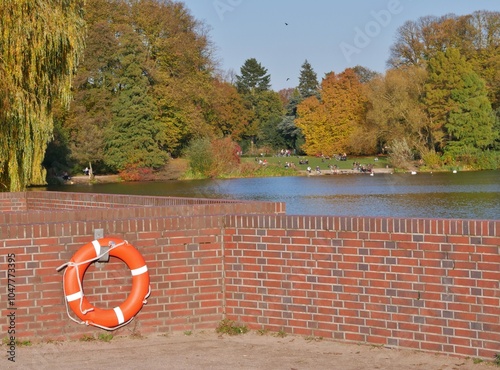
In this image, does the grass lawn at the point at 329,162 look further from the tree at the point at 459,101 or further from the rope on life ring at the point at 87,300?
the rope on life ring at the point at 87,300

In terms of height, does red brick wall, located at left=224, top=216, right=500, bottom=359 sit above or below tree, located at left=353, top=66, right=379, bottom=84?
below

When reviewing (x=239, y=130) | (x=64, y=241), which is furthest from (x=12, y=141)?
(x=239, y=130)

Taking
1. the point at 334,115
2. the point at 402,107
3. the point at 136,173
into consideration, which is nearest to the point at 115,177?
the point at 136,173

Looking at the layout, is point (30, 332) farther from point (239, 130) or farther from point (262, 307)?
point (239, 130)

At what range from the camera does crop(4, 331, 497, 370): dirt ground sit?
6270 millimetres

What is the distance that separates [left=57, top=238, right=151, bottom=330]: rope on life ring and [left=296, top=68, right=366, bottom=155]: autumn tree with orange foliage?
63.7 metres

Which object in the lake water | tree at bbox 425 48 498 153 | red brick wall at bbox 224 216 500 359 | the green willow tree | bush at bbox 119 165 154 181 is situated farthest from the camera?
tree at bbox 425 48 498 153

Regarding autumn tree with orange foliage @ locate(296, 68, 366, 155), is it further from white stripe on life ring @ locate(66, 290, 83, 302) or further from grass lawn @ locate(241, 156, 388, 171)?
white stripe on life ring @ locate(66, 290, 83, 302)

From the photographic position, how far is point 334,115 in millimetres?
72938

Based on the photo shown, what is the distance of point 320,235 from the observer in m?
6.95

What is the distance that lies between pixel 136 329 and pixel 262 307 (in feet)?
3.70

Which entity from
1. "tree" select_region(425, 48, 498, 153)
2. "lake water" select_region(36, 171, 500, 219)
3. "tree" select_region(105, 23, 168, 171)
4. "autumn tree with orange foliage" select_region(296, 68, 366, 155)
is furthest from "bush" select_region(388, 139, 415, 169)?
"lake water" select_region(36, 171, 500, 219)

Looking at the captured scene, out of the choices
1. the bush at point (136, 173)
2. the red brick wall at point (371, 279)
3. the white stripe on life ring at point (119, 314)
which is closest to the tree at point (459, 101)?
the bush at point (136, 173)

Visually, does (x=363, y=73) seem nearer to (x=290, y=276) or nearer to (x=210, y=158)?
(x=210, y=158)
